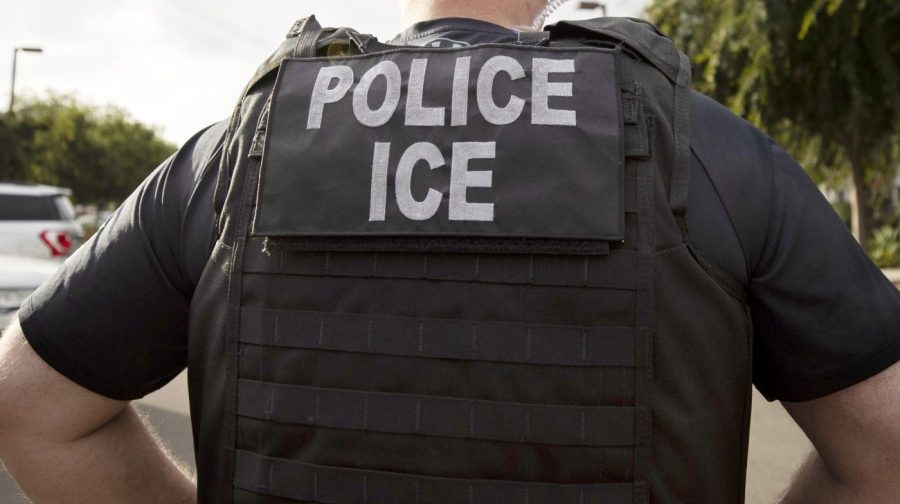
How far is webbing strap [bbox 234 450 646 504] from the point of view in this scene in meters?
1.14

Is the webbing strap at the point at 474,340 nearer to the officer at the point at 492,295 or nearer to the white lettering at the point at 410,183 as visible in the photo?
the officer at the point at 492,295

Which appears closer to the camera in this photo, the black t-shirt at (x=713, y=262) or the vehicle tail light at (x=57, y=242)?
the black t-shirt at (x=713, y=262)

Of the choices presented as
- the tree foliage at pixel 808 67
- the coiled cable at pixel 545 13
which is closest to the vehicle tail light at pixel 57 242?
the tree foliage at pixel 808 67

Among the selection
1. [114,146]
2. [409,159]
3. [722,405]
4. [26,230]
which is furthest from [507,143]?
[114,146]

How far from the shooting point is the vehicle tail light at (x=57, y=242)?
11.0 meters

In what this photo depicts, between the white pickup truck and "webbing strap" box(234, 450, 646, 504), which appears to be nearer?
"webbing strap" box(234, 450, 646, 504)

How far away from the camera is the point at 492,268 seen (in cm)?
116

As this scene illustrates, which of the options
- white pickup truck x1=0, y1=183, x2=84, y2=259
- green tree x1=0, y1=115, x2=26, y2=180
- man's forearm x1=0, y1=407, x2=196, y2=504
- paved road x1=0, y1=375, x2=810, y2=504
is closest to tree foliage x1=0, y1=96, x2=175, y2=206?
green tree x1=0, y1=115, x2=26, y2=180

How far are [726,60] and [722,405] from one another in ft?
37.0

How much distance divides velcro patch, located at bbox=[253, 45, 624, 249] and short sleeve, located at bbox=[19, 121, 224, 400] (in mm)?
129

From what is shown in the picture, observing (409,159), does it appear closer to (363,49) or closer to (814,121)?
(363,49)

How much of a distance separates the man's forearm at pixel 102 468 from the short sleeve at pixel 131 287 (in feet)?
0.42

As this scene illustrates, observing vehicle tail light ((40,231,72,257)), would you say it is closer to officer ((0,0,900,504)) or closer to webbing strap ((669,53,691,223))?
officer ((0,0,900,504))

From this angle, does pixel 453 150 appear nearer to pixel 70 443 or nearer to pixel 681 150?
pixel 681 150
